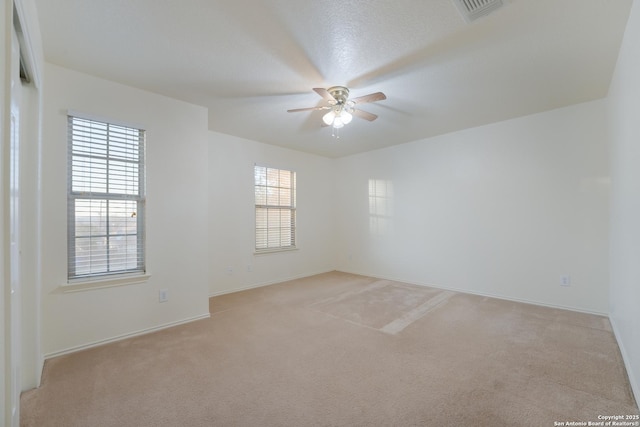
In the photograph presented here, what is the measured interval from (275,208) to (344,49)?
3.35 meters

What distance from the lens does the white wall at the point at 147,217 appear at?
2.46m

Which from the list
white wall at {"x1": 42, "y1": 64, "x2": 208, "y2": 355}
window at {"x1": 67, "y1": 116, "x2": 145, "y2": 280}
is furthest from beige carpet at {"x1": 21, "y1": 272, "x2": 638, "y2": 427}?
window at {"x1": 67, "y1": 116, "x2": 145, "y2": 280}

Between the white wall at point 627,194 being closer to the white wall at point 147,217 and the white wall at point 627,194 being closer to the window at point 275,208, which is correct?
the white wall at point 147,217

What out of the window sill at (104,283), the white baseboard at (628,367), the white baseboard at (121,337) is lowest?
the white baseboard at (121,337)

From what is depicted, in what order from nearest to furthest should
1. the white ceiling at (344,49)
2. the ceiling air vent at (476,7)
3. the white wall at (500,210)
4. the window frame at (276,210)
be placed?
the ceiling air vent at (476,7) → the white ceiling at (344,49) → the white wall at (500,210) → the window frame at (276,210)

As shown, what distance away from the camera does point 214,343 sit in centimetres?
269

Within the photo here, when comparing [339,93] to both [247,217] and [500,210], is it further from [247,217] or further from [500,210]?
[500,210]

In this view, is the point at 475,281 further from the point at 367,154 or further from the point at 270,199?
the point at 270,199

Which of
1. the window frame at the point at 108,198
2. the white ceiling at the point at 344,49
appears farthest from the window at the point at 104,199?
the white ceiling at the point at 344,49

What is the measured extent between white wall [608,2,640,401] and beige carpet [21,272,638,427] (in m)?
0.27

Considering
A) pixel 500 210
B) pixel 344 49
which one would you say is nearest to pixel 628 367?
pixel 500 210

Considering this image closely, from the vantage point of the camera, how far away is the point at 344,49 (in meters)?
2.23

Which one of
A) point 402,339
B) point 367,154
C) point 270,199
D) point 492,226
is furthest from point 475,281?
point 270,199

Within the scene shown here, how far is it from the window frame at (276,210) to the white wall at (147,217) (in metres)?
1.57
